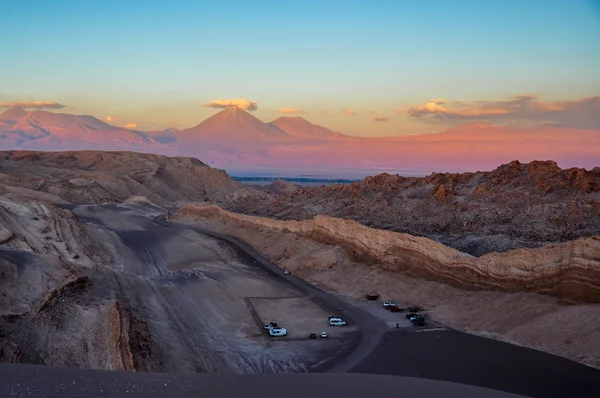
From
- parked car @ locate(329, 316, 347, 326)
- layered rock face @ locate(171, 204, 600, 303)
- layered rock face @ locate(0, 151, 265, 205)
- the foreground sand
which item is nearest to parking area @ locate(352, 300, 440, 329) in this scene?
the foreground sand

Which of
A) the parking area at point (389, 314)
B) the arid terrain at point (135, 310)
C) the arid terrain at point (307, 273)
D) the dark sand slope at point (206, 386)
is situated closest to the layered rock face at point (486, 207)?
the arid terrain at point (307, 273)

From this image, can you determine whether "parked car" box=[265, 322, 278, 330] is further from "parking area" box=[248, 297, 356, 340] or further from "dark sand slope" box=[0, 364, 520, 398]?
"dark sand slope" box=[0, 364, 520, 398]

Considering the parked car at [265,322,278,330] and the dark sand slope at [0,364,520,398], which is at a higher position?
the dark sand slope at [0,364,520,398]

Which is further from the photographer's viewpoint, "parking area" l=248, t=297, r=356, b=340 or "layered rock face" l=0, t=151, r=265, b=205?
"layered rock face" l=0, t=151, r=265, b=205

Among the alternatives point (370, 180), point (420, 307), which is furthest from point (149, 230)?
point (420, 307)

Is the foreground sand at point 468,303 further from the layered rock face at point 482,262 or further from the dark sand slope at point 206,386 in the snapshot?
the dark sand slope at point 206,386

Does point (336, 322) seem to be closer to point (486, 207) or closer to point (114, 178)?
point (486, 207)

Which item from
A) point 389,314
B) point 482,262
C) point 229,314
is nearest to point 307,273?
point 389,314
